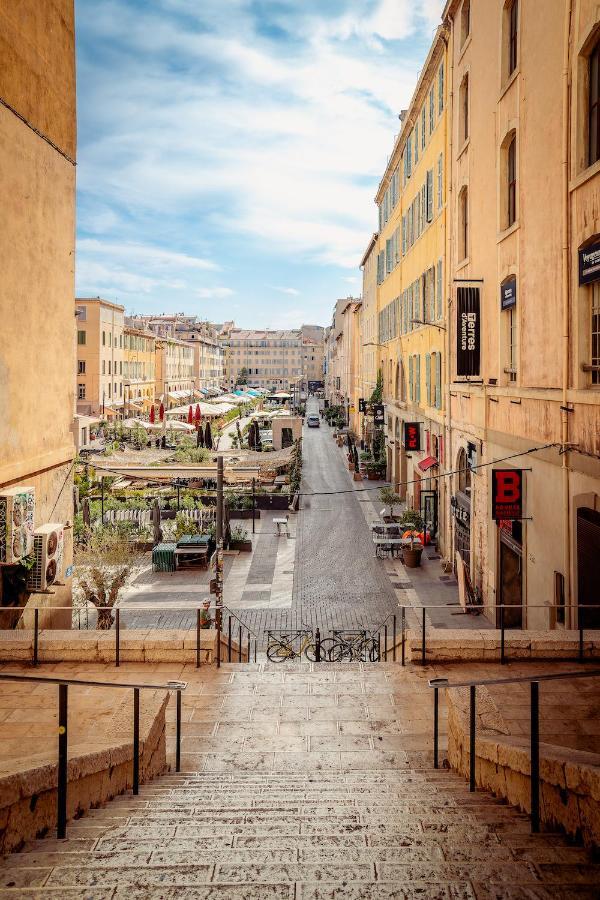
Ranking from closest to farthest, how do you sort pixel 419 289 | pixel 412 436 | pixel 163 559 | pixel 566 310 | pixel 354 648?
1. pixel 566 310
2. pixel 354 648
3. pixel 163 559
4. pixel 412 436
5. pixel 419 289

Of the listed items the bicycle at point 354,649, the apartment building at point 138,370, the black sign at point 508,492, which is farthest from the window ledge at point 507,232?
the apartment building at point 138,370

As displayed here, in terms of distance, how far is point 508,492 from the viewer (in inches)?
558

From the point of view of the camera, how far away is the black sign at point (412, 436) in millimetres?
27703

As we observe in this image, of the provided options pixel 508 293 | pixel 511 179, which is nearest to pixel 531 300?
pixel 508 293

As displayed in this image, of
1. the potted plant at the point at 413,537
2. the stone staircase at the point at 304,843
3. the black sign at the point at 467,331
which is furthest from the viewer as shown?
the potted plant at the point at 413,537

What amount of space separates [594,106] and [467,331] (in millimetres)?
7243

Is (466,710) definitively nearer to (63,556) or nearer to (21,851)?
(21,851)

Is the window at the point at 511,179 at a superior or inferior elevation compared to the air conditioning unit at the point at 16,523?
superior

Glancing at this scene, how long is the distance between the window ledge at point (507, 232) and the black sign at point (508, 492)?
15.5 feet

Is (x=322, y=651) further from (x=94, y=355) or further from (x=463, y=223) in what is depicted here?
(x=94, y=355)

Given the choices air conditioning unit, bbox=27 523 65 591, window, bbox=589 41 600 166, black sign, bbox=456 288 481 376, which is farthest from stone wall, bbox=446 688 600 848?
black sign, bbox=456 288 481 376

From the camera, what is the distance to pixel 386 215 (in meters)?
39.9

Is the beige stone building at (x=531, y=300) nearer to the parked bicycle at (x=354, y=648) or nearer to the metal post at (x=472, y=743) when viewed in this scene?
the parked bicycle at (x=354, y=648)

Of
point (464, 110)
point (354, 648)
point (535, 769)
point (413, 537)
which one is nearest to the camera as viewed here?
point (535, 769)
